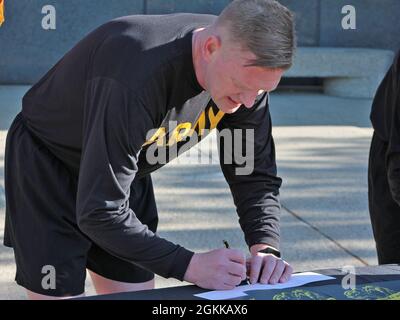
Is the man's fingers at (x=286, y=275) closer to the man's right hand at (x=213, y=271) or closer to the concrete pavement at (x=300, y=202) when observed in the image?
the man's right hand at (x=213, y=271)

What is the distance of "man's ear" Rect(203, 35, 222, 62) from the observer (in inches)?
87.4

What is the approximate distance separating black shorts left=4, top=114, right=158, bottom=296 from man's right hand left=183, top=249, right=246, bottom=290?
550mm

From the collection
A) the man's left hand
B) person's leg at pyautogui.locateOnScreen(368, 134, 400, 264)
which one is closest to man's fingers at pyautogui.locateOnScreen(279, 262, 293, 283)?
the man's left hand

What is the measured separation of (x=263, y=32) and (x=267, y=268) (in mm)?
725

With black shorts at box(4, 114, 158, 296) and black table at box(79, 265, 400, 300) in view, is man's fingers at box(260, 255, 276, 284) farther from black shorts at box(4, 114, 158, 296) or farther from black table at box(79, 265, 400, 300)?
black shorts at box(4, 114, 158, 296)

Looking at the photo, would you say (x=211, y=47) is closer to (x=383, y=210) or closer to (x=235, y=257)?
(x=235, y=257)

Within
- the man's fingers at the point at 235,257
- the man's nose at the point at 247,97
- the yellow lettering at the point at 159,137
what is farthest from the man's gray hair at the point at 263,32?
the man's fingers at the point at 235,257

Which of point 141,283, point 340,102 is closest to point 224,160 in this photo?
point 141,283

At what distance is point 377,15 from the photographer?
11.3m

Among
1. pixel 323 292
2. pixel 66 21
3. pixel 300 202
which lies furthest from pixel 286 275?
pixel 66 21

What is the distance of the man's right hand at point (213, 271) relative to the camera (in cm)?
231

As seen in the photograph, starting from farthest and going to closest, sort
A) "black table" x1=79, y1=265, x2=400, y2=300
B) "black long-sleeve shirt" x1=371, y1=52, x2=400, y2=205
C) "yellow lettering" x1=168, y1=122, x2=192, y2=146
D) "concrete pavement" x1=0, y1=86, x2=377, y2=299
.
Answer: "concrete pavement" x1=0, y1=86, x2=377, y2=299
"black long-sleeve shirt" x1=371, y1=52, x2=400, y2=205
"yellow lettering" x1=168, y1=122, x2=192, y2=146
"black table" x1=79, y1=265, x2=400, y2=300

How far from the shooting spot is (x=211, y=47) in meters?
2.25

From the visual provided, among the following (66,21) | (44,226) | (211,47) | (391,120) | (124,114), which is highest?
(211,47)
